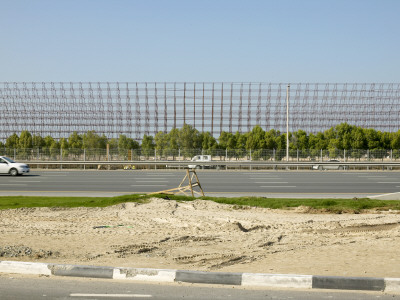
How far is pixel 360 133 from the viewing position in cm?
5841

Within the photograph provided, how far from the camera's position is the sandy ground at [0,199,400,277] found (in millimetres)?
7465

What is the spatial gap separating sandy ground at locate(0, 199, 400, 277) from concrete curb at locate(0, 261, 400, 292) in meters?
0.39

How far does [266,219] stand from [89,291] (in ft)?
21.9

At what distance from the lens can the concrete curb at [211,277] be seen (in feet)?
20.7

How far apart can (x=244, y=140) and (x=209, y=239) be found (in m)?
52.8

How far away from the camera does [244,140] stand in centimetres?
6194

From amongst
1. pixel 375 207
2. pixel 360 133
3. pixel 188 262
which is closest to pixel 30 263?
pixel 188 262

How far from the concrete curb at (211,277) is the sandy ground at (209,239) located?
39 centimetres

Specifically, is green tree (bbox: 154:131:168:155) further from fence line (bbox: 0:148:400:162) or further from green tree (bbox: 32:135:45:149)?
fence line (bbox: 0:148:400:162)

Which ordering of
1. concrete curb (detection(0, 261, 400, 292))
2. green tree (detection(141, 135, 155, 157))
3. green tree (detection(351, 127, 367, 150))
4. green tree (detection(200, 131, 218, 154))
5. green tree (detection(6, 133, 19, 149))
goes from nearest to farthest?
1. concrete curb (detection(0, 261, 400, 292))
2. green tree (detection(351, 127, 367, 150))
3. green tree (detection(200, 131, 218, 154))
4. green tree (detection(6, 133, 19, 149))
5. green tree (detection(141, 135, 155, 157))

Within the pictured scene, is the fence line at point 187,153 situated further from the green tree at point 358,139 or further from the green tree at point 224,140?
the green tree at point 224,140

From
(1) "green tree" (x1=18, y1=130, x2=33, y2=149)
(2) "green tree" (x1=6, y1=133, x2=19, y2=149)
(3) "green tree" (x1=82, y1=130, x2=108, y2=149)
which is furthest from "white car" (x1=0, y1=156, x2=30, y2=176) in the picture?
(2) "green tree" (x1=6, y1=133, x2=19, y2=149)

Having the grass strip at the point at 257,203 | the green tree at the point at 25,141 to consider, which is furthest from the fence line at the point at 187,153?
the grass strip at the point at 257,203

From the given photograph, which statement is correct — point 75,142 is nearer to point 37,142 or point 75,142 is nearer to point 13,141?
point 37,142
